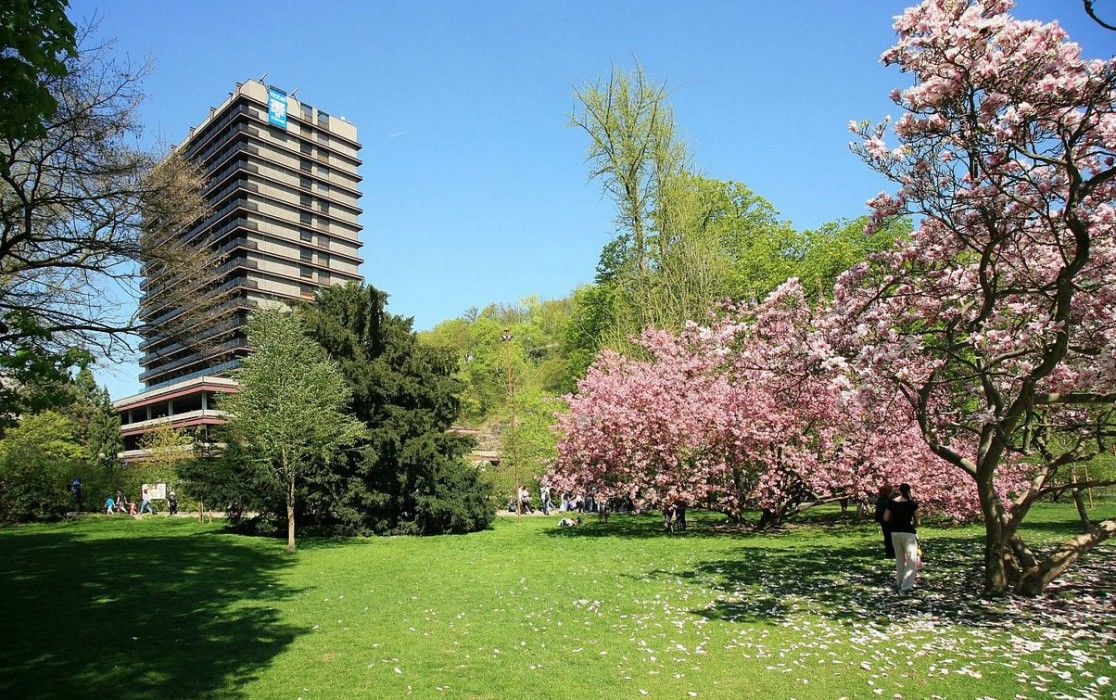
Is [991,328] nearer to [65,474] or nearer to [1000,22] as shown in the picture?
[1000,22]

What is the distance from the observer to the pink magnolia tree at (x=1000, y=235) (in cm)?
756

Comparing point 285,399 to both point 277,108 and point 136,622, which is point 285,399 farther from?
point 277,108

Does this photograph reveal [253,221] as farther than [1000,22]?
Yes

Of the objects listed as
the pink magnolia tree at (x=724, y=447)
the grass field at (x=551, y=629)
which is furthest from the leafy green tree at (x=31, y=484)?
the pink magnolia tree at (x=724, y=447)

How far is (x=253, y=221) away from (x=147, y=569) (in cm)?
7485

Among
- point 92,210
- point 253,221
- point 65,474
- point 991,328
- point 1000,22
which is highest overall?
point 253,221

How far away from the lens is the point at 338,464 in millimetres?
24047

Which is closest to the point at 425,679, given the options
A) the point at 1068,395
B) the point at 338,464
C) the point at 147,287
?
the point at 1068,395

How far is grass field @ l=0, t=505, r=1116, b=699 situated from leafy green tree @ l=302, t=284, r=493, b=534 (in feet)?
26.4

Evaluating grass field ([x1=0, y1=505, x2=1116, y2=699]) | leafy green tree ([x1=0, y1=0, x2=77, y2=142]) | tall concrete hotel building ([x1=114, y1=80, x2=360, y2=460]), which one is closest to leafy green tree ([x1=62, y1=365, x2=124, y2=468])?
tall concrete hotel building ([x1=114, y1=80, x2=360, y2=460])

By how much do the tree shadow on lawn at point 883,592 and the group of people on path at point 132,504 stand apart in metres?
35.3

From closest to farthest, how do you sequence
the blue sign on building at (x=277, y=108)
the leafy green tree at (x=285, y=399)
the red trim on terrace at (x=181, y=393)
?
the leafy green tree at (x=285, y=399), the red trim on terrace at (x=181, y=393), the blue sign on building at (x=277, y=108)

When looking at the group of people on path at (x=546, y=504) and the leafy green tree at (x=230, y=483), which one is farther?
the group of people on path at (x=546, y=504)

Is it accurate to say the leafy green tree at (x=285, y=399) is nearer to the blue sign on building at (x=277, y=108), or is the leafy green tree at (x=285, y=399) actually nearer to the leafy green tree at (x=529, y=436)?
the leafy green tree at (x=529, y=436)
